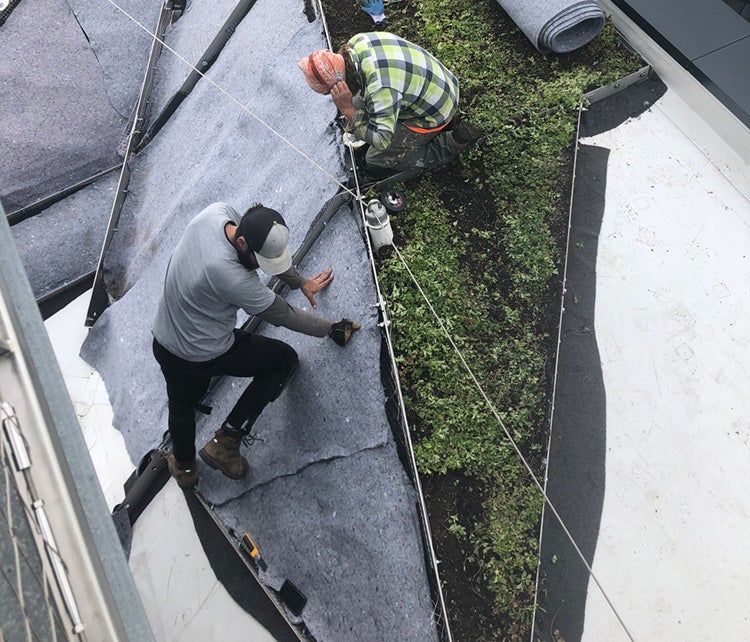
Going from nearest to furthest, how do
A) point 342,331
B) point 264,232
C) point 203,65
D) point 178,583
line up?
point 264,232, point 342,331, point 178,583, point 203,65

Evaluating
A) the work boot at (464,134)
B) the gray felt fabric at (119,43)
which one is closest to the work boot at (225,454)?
the work boot at (464,134)

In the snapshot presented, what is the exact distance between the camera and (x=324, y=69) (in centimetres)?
265

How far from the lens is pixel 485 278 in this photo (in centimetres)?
298

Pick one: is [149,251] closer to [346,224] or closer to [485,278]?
[346,224]

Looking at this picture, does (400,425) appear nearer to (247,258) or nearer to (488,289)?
(488,289)

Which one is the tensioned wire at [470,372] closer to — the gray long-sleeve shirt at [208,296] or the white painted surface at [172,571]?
the gray long-sleeve shirt at [208,296]

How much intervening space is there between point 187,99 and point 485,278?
2285 mm

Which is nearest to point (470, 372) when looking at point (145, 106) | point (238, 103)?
point (238, 103)

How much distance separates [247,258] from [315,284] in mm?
573

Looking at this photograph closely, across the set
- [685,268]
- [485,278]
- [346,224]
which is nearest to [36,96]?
[346,224]

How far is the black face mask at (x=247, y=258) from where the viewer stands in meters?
2.18

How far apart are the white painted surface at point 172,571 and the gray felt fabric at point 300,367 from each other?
16 cm

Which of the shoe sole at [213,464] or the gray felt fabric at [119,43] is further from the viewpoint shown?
the gray felt fabric at [119,43]

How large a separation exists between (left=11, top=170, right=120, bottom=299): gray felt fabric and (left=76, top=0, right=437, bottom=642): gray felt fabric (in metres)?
0.19
